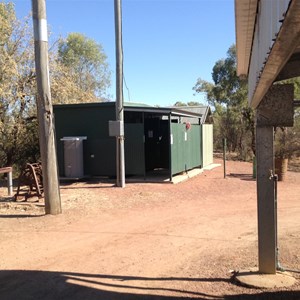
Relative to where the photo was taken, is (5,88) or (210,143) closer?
(5,88)

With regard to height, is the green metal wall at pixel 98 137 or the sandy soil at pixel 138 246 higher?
the green metal wall at pixel 98 137

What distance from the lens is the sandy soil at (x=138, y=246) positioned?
5285 mm

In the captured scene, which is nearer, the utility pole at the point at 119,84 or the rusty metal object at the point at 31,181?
the rusty metal object at the point at 31,181

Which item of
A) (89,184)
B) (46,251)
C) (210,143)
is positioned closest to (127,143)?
(89,184)

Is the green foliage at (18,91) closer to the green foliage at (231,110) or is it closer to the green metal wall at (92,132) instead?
the green metal wall at (92,132)

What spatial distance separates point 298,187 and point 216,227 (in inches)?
282

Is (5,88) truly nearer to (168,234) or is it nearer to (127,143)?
(127,143)

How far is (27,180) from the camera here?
12.1 metres

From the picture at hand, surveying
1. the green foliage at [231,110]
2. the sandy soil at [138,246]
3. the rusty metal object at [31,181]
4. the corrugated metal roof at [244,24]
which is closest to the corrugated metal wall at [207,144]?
the green foliage at [231,110]

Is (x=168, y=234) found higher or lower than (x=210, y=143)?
lower

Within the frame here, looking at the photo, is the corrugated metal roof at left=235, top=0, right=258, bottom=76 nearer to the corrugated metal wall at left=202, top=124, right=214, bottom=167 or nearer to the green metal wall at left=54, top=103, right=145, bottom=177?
the green metal wall at left=54, top=103, right=145, bottom=177

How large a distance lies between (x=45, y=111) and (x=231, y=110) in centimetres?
2567

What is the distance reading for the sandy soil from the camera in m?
5.29

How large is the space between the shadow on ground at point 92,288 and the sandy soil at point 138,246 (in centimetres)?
1
